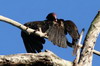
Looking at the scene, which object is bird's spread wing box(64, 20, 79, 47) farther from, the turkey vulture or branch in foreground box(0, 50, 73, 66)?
branch in foreground box(0, 50, 73, 66)

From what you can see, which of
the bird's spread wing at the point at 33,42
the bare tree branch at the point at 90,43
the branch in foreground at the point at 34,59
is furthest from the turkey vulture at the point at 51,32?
the branch in foreground at the point at 34,59

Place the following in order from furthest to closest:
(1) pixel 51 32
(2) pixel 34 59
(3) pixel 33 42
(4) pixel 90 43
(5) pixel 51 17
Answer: (5) pixel 51 17
(3) pixel 33 42
(1) pixel 51 32
(4) pixel 90 43
(2) pixel 34 59

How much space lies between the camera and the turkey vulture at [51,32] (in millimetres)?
10750

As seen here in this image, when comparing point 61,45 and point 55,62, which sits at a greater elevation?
point 61,45

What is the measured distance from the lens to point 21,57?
7.70 m

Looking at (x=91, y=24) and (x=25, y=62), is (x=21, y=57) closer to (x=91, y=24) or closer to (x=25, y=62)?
(x=25, y=62)

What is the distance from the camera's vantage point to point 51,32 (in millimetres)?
10914

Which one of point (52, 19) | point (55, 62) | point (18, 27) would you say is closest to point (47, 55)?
point (55, 62)

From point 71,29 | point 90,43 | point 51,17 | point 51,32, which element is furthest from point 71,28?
point 90,43

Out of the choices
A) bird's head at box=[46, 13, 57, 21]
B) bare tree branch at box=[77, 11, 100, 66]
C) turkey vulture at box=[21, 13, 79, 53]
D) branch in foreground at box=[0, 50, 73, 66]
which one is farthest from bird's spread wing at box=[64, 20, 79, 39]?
branch in foreground at box=[0, 50, 73, 66]

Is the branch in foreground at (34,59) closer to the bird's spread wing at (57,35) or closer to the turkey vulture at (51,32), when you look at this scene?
the bird's spread wing at (57,35)

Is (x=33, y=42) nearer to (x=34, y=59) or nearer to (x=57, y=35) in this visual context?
(x=57, y=35)

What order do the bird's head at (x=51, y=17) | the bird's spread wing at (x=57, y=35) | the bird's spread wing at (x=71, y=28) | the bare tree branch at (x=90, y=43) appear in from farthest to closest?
the bird's head at (x=51, y=17), the bird's spread wing at (x=71, y=28), the bird's spread wing at (x=57, y=35), the bare tree branch at (x=90, y=43)

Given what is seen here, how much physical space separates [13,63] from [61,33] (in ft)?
12.2
